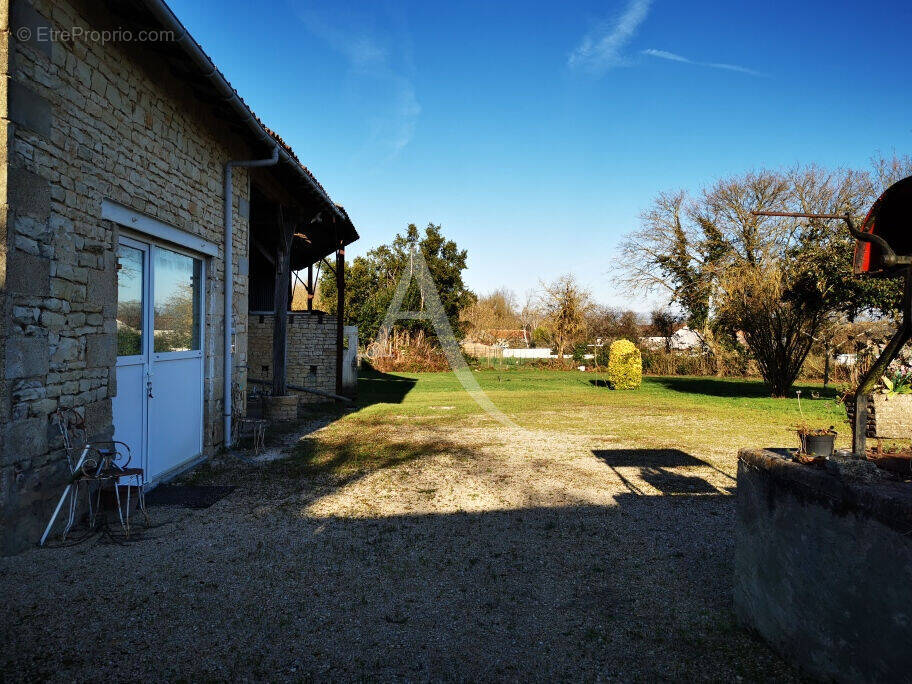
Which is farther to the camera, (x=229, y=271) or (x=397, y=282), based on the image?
Result: (x=397, y=282)

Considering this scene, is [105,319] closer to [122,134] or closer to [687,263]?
[122,134]

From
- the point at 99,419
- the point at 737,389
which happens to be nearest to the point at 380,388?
the point at 737,389

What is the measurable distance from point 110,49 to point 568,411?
9909 millimetres

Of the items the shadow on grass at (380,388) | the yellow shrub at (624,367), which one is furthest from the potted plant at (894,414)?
the shadow on grass at (380,388)

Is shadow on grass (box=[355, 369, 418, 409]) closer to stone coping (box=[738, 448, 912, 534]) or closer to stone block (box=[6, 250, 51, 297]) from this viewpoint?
stone block (box=[6, 250, 51, 297])

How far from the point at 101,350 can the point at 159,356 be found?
3.26ft

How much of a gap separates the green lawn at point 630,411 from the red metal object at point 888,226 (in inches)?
130

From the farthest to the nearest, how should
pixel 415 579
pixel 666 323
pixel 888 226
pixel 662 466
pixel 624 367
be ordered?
pixel 666 323, pixel 624 367, pixel 662 466, pixel 415 579, pixel 888 226

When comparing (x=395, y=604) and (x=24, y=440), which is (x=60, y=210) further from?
(x=395, y=604)

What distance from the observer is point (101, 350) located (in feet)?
14.5

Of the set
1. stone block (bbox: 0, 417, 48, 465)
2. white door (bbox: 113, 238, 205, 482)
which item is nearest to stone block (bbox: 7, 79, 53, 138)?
white door (bbox: 113, 238, 205, 482)

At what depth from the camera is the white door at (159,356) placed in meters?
4.94

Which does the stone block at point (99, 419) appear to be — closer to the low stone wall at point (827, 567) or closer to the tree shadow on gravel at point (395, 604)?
the tree shadow on gravel at point (395, 604)

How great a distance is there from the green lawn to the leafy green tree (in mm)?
6222
